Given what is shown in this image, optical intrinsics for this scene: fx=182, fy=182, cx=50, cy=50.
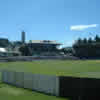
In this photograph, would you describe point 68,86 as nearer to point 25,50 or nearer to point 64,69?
point 64,69

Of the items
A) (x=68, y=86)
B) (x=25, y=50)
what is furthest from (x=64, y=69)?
(x=25, y=50)

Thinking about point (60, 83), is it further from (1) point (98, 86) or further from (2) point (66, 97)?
(1) point (98, 86)

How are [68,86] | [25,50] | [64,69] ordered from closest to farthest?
[68,86] < [64,69] < [25,50]

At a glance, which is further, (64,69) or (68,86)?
(64,69)

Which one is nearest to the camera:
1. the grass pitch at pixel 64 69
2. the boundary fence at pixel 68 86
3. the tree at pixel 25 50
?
the boundary fence at pixel 68 86

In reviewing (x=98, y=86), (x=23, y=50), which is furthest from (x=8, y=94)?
(x=23, y=50)

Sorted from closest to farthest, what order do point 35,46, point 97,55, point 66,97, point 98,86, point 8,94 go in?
point 98,86 → point 66,97 → point 8,94 → point 97,55 → point 35,46

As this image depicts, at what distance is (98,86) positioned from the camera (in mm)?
11133

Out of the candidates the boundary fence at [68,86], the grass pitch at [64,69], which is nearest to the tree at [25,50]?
the grass pitch at [64,69]

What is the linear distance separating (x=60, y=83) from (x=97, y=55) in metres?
56.8

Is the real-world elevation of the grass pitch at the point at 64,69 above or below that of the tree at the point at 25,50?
below

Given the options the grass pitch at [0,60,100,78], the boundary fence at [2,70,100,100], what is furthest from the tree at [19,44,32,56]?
the boundary fence at [2,70,100,100]

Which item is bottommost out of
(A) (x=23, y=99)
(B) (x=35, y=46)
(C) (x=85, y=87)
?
(A) (x=23, y=99)

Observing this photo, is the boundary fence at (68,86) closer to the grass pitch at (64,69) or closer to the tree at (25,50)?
the grass pitch at (64,69)
